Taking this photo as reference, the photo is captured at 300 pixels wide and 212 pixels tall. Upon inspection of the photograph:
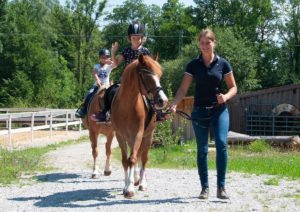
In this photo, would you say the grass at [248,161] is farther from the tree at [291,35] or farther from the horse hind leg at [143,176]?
the tree at [291,35]

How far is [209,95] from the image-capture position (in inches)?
319

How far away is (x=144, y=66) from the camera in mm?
8180

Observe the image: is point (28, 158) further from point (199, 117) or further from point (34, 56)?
point (34, 56)

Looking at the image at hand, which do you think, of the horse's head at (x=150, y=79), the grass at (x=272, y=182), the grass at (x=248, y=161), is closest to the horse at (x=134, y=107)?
the horse's head at (x=150, y=79)

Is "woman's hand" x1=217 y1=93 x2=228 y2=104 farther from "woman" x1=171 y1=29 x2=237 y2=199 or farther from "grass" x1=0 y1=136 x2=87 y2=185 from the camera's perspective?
"grass" x1=0 y1=136 x2=87 y2=185

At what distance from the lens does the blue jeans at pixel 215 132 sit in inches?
314

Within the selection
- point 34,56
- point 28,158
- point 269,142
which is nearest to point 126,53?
point 28,158

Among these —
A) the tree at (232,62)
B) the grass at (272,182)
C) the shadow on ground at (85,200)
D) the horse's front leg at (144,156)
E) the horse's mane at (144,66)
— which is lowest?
the shadow on ground at (85,200)

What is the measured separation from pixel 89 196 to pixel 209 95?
2448 millimetres

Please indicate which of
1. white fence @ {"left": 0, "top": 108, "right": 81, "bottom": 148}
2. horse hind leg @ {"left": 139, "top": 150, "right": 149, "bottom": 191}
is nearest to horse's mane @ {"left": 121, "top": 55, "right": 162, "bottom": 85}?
horse hind leg @ {"left": 139, "top": 150, "right": 149, "bottom": 191}

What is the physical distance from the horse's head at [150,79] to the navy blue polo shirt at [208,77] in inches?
21.2

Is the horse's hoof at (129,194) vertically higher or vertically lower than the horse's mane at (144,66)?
lower

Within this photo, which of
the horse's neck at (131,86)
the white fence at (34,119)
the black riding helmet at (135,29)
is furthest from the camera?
the white fence at (34,119)

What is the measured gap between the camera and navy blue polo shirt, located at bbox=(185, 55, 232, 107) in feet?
26.2
